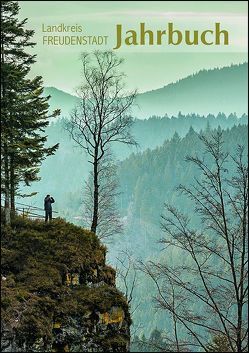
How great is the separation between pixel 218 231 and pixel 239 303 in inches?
82.1

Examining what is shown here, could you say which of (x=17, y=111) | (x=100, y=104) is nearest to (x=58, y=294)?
(x=17, y=111)

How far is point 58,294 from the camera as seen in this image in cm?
1808

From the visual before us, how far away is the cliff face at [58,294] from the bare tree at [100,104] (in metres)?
5.14

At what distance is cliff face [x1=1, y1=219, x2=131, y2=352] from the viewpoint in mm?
16172

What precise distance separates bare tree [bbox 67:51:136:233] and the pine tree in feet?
11.8

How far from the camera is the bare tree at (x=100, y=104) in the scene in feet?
86.0

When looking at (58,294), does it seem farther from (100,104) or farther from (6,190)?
(100,104)

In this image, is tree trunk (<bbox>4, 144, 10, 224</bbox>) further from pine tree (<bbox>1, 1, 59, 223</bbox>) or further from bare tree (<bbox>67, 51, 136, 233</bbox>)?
bare tree (<bbox>67, 51, 136, 233</bbox>)

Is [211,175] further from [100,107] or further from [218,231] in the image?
[100,107]

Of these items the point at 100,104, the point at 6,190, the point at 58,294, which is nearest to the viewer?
the point at 58,294

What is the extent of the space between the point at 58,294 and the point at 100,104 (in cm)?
1150

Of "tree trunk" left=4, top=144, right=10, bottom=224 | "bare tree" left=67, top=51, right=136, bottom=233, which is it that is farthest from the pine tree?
"bare tree" left=67, top=51, right=136, bottom=233

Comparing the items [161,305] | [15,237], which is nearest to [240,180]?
[161,305]

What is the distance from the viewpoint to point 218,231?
14.5 m
